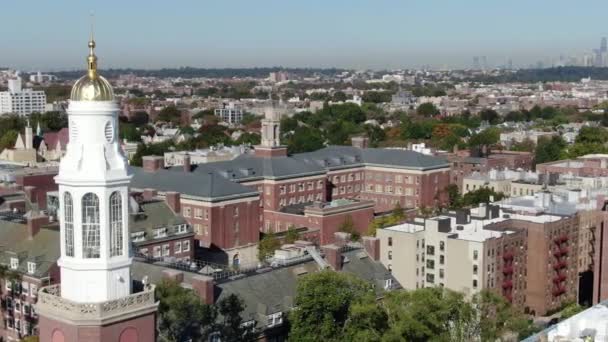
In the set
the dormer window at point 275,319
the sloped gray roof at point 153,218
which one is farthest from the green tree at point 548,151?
the dormer window at point 275,319

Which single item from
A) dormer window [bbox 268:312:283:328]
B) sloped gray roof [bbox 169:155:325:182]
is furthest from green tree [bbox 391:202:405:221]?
dormer window [bbox 268:312:283:328]

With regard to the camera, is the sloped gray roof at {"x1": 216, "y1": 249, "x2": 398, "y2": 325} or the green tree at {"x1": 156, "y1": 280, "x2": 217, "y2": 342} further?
the sloped gray roof at {"x1": 216, "y1": 249, "x2": 398, "y2": 325}

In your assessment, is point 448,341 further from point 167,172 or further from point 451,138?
point 451,138

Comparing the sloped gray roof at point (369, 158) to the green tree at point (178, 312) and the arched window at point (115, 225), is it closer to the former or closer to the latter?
the green tree at point (178, 312)

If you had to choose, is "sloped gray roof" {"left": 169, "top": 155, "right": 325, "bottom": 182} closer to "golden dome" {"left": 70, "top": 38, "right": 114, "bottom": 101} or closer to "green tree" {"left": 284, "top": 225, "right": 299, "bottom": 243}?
"green tree" {"left": 284, "top": 225, "right": 299, "bottom": 243}

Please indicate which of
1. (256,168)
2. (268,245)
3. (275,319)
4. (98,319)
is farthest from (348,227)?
(98,319)

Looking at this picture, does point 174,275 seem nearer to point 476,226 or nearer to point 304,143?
point 476,226
